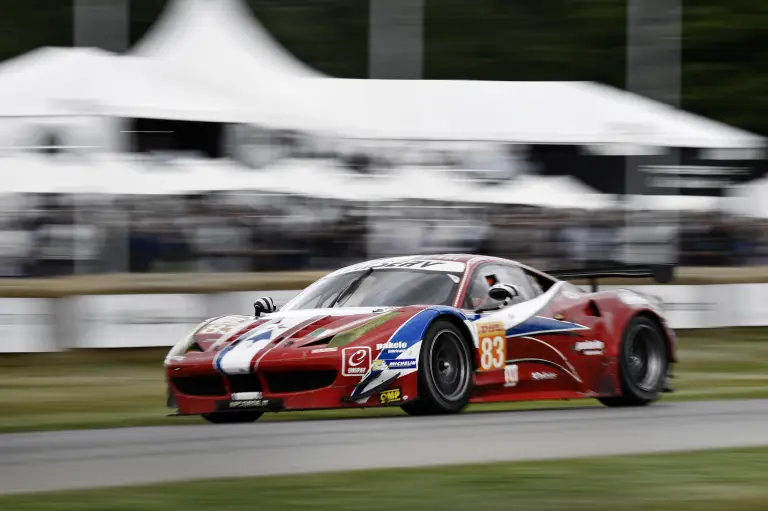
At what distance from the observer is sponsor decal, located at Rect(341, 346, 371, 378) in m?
9.41

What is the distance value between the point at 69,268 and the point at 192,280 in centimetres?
168

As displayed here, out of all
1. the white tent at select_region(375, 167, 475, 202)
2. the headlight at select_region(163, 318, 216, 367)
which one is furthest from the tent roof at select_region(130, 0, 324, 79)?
the headlight at select_region(163, 318, 216, 367)

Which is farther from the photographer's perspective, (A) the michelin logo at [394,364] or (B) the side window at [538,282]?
(B) the side window at [538,282]

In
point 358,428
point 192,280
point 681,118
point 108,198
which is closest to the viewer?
point 358,428

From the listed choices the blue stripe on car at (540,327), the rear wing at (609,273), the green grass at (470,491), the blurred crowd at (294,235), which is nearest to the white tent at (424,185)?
the blurred crowd at (294,235)

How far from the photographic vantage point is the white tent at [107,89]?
18.7m

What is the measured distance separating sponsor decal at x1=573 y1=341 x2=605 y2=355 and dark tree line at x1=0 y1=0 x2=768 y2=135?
81.5 feet

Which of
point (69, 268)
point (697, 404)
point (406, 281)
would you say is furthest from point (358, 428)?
point (69, 268)

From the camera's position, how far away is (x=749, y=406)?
1086cm

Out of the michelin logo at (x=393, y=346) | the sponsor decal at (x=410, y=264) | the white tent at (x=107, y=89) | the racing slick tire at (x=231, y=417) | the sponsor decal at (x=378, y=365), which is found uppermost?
the white tent at (x=107, y=89)

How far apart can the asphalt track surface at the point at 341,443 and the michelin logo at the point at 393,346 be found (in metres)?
0.44

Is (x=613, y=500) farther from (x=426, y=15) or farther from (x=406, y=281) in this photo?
(x=426, y=15)

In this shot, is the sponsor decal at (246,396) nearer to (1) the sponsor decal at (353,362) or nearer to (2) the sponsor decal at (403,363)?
(1) the sponsor decal at (353,362)

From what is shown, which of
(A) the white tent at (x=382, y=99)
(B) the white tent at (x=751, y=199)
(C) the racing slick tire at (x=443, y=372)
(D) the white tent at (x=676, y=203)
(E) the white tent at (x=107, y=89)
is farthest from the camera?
(B) the white tent at (x=751, y=199)
